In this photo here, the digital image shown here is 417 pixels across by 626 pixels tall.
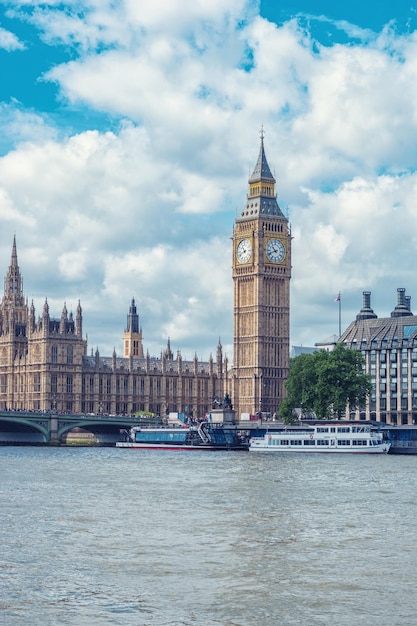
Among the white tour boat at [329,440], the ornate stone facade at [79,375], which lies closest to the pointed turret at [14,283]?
the ornate stone facade at [79,375]

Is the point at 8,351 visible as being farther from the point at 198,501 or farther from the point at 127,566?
the point at 127,566

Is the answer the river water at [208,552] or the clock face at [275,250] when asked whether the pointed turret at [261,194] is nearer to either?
the clock face at [275,250]

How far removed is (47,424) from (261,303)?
42553 millimetres

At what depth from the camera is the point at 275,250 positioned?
171125mm

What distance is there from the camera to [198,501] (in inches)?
2365

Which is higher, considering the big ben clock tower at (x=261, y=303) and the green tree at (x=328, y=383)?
the big ben clock tower at (x=261, y=303)

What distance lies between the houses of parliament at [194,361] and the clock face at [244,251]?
0.14m

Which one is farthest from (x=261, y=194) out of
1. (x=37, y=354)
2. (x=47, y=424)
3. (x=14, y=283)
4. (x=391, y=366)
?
(x=47, y=424)

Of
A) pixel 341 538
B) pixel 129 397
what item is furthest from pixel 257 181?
pixel 341 538

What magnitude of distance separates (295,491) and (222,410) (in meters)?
78.8

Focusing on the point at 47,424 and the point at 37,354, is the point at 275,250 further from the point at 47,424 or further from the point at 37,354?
the point at 47,424

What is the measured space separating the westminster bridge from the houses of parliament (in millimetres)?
18523

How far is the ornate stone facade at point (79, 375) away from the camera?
568 ft

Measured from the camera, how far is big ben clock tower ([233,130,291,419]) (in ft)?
550
